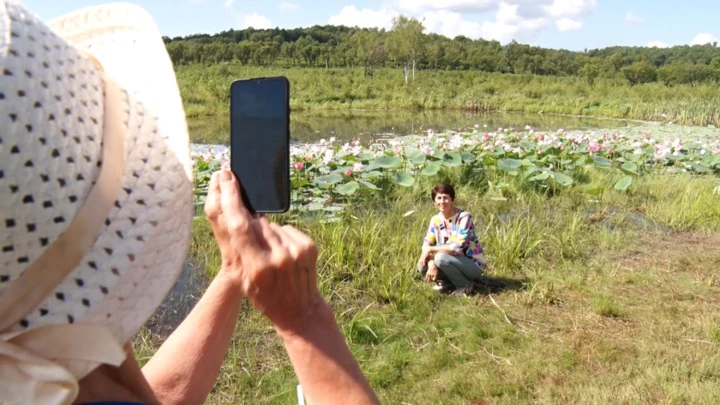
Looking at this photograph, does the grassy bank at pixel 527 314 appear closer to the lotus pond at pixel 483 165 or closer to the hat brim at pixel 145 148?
the lotus pond at pixel 483 165

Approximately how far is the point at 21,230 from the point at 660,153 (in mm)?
7601

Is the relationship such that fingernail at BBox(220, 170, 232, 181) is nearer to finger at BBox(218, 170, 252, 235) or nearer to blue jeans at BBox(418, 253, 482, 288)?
finger at BBox(218, 170, 252, 235)

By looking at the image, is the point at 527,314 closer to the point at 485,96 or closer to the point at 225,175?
the point at 225,175

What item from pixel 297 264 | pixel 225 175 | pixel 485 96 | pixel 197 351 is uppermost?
pixel 485 96

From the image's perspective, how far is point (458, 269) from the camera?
375 cm

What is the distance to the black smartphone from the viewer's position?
3.21ft

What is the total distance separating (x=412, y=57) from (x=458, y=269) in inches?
1761

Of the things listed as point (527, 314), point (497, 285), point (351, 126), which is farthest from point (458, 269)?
point (351, 126)

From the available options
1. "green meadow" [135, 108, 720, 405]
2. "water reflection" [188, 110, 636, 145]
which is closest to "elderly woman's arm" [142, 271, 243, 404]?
"green meadow" [135, 108, 720, 405]

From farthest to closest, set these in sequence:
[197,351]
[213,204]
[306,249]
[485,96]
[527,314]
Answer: [485,96] < [527,314] < [197,351] < [213,204] < [306,249]

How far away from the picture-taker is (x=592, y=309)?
3.46m

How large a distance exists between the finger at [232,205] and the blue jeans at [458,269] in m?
2.90

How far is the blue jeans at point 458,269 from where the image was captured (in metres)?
3.73

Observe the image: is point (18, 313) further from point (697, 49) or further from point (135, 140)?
point (697, 49)
